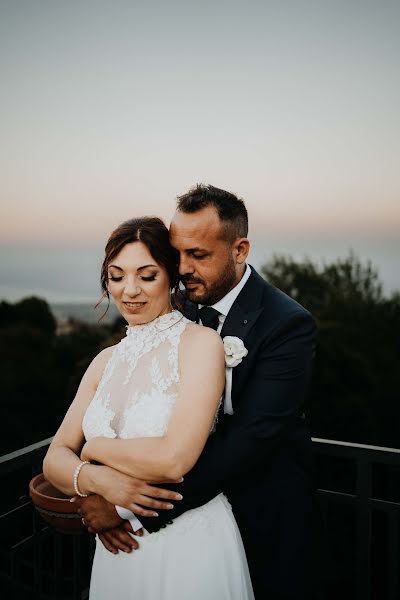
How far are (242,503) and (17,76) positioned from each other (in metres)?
7.01

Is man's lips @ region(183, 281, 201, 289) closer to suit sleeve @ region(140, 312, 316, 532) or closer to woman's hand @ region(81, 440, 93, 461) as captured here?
suit sleeve @ region(140, 312, 316, 532)

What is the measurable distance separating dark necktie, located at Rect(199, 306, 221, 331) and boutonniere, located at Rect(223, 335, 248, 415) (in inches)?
8.8

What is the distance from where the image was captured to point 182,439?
1433 millimetres

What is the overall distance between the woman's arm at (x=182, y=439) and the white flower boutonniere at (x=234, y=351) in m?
0.13

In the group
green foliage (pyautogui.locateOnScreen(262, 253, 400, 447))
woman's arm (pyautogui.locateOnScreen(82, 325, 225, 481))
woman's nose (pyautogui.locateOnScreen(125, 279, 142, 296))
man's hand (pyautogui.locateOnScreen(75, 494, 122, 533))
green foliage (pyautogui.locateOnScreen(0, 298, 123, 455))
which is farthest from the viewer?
green foliage (pyautogui.locateOnScreen(0, 298, 123, 455))

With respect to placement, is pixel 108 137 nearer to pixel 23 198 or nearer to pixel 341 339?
pixel 23 198

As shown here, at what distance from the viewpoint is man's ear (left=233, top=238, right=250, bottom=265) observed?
213cm

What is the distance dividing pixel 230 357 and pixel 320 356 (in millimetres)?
10983

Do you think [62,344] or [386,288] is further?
[386,288]

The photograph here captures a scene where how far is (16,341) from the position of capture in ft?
57.1

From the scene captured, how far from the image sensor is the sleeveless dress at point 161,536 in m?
1.56

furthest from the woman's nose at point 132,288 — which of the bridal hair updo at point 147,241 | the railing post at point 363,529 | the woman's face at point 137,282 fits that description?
the railing post at point 363,529

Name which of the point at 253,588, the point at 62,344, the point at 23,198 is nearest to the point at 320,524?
the point at 253,588

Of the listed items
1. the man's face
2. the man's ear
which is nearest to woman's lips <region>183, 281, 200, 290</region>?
the man's face
